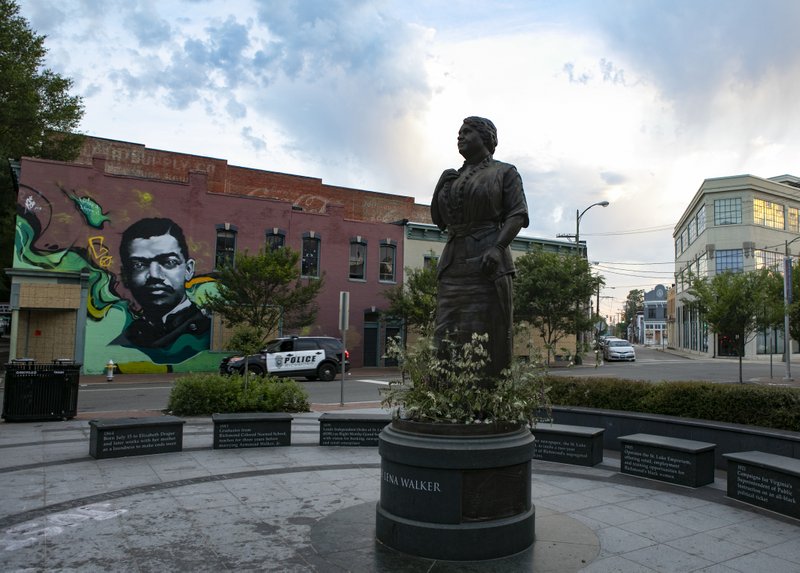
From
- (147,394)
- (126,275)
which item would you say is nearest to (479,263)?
(147,394)

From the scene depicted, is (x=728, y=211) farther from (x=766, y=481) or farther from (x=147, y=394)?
(x=766, y=481)

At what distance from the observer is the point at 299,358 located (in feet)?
83.4

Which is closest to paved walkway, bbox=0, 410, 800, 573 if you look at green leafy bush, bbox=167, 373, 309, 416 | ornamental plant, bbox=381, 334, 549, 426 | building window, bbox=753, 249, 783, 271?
ornamental plant, bbox=381, 334, 549, 426

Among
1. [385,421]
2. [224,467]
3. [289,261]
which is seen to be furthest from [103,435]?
[289,261]

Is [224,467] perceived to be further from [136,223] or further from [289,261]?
[136,223]

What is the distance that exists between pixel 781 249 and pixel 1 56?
2201 inches

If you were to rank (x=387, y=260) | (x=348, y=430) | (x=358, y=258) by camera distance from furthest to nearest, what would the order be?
(x=387, y=260), (x=358, y=258), (x=348, y=430)

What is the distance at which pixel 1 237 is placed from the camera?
32.4 m

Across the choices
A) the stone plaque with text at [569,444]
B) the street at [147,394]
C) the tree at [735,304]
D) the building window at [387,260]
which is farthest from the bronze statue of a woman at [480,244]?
the building window at [387,260]

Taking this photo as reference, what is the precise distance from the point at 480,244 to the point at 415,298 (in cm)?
2485

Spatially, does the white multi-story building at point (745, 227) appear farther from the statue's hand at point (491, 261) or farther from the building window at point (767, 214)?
the statue's hand at point (491, 261)

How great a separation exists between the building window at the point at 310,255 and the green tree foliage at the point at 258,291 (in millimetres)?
4774

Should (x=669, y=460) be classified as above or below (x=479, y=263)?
below

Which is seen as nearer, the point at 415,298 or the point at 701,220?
the point at 415,298
